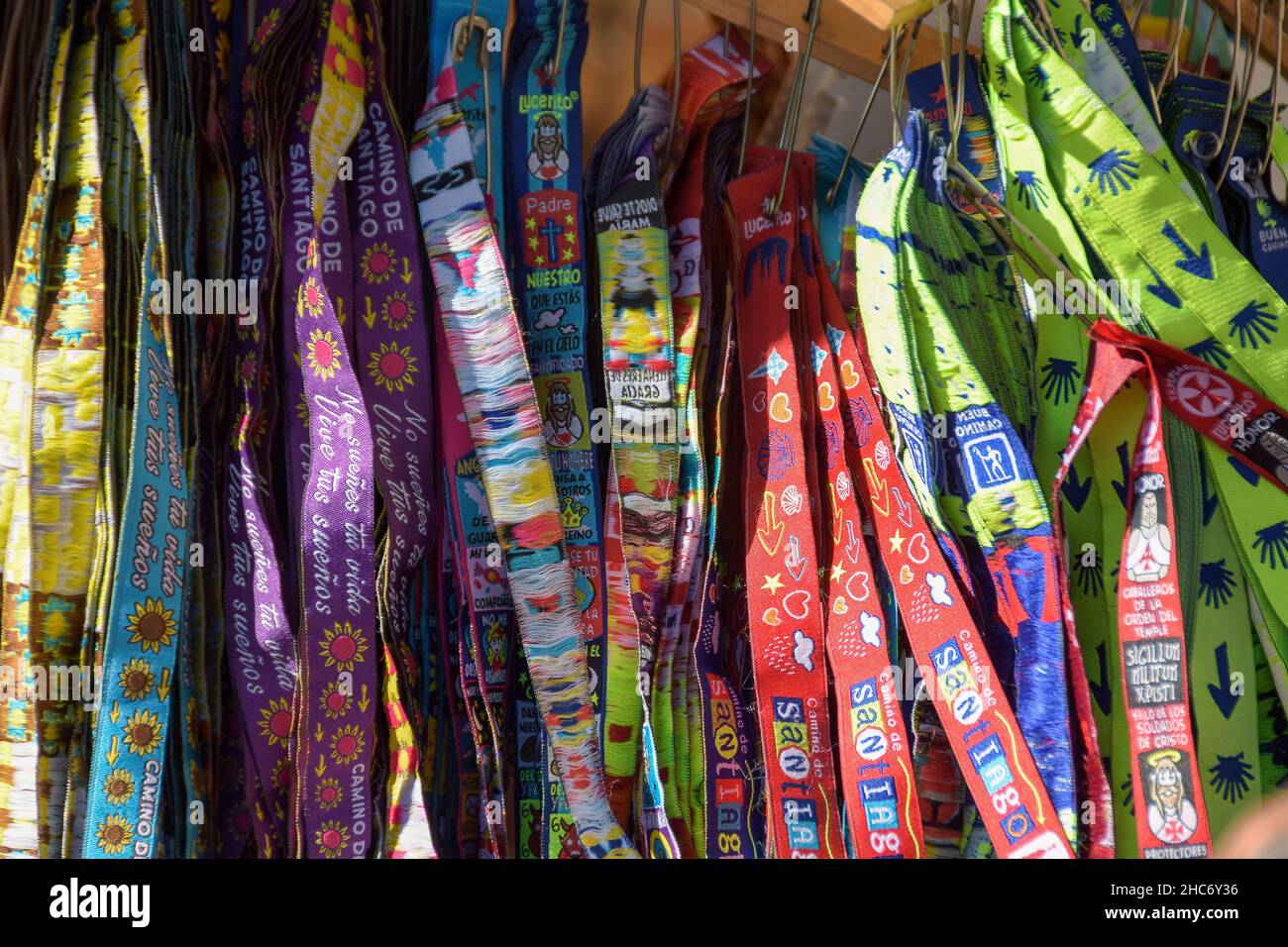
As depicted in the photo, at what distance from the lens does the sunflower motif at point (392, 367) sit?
3.54 ft

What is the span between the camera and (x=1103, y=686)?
1.12 m

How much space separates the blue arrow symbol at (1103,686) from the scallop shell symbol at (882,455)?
0.88ft

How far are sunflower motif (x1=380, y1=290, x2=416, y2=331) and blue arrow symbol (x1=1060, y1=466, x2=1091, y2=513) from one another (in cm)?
66

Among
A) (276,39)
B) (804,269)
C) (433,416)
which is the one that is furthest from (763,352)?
(276,39)

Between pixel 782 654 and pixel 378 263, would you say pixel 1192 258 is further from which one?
pixel 378 263

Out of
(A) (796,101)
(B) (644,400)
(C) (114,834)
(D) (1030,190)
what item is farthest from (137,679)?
(D) (1030,190)

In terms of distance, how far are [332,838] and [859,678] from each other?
0.49m

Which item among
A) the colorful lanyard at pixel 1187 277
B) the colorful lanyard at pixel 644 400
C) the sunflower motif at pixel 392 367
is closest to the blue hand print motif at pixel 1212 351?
the colorful lanyard at pixel 1187 277

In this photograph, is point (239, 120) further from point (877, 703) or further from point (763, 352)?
point (877, 703)

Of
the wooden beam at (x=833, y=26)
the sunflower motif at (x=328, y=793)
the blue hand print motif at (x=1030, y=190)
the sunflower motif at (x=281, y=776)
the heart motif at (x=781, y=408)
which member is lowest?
the sunflower motif at (x=328, y=793)

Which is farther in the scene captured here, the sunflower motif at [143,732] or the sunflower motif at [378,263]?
the sunflower motif at [378,263]

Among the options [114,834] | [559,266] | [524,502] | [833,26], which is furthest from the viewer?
[833,26]

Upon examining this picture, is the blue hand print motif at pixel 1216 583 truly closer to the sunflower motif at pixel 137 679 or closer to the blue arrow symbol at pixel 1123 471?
the blue arrow symbol at pixel 1123 471

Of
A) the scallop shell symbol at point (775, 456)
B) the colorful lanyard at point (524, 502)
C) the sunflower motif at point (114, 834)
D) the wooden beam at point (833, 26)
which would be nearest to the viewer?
the sunflower motif at point (114, 834)
